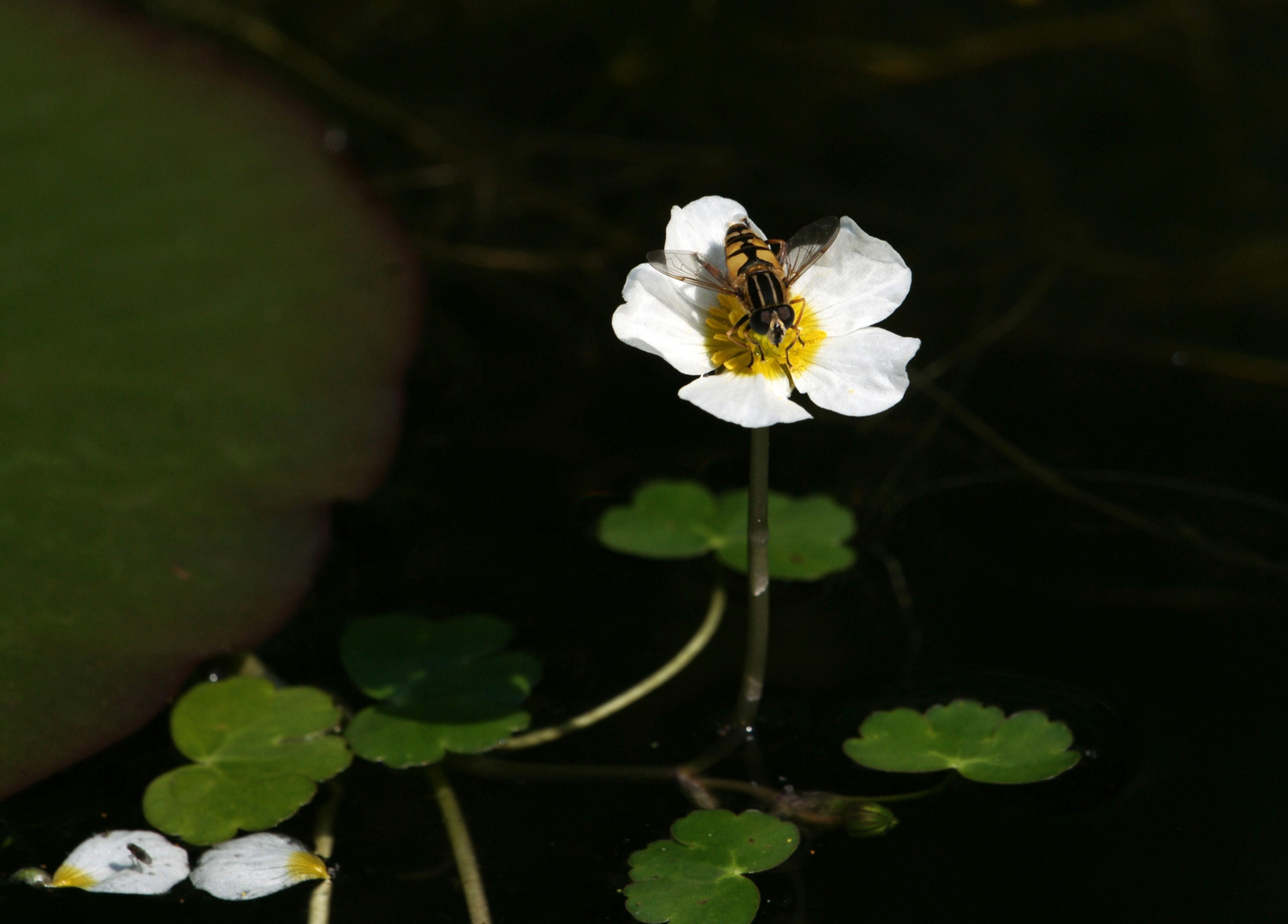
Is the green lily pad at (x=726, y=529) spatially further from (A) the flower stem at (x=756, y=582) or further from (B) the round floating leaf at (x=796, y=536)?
(A) the flower stem at (x=756, y=582)

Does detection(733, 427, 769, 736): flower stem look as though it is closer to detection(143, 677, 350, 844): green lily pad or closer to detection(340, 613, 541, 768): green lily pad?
detection(340, 613, 541, 768): green lily pad

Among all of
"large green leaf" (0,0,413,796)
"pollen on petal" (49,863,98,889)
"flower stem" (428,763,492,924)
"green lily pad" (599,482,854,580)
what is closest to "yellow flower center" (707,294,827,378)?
"green lily pad" (599,482,854,580)

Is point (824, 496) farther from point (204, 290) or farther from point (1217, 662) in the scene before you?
point (204, 290)

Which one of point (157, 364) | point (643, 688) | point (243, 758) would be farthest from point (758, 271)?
point (157, 364)

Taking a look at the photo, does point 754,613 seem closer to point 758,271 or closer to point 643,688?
point 643,688

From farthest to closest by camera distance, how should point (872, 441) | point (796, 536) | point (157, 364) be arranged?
1. point (872, 441)
2. point (157, 364)
3. point (796, 536)

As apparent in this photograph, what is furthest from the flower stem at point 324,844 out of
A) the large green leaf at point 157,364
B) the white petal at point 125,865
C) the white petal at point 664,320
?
the white petal at point 664,320

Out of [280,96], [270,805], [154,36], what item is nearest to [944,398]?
[270,805]
